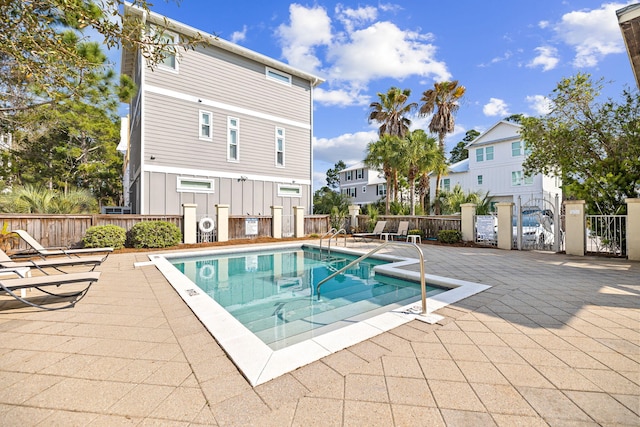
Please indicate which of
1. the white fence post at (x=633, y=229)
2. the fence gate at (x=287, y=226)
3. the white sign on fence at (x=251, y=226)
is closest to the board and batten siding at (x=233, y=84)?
the fence gate at (x=287, y=226)

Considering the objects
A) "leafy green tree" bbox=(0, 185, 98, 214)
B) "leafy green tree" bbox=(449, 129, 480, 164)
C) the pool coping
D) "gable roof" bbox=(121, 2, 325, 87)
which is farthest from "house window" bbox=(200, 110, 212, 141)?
"leafy green tree" bbox=(449, 129, 480, 164)

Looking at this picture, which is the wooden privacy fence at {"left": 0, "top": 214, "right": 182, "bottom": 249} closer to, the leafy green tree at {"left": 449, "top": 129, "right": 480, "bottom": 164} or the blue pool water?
the blue pool water

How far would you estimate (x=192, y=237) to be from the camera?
11.7 meters

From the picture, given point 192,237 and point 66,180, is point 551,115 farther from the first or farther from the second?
point 66,180

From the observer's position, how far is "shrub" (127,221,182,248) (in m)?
10.3

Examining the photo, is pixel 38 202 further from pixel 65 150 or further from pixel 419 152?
pixel 419 152

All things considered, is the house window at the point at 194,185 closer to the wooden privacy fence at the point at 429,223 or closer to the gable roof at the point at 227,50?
the gable roof at the point at 227,50

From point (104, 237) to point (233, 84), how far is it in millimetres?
9146

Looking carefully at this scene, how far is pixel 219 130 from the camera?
1382 centimetres

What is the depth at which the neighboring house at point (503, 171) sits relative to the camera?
22.7 metres

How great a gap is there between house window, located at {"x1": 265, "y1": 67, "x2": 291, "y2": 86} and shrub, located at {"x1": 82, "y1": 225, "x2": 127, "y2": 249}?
1063cm

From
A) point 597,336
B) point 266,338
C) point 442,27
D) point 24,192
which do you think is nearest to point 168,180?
point 24,192

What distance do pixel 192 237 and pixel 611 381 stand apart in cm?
1212

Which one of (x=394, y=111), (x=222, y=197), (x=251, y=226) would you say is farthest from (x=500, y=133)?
(x=222, y=197)
